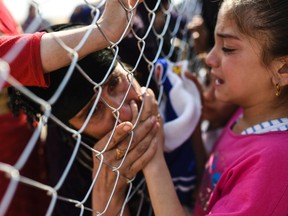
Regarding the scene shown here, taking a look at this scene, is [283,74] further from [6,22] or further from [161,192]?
[6,22]

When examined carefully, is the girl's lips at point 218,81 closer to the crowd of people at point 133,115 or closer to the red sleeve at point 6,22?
the crowd of people at point 133,115

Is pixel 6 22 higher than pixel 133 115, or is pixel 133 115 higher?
pixel 6 22

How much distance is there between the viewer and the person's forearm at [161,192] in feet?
3.53

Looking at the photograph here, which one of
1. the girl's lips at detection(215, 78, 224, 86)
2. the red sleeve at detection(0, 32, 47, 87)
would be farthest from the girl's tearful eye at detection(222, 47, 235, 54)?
the red sleeve at detection(0, 32, 47, 87)

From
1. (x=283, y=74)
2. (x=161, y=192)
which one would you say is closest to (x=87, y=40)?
(x=161, y=192)

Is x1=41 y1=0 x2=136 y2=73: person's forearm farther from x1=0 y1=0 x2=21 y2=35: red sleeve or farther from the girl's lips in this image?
the girl's lips

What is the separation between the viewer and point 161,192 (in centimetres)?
109

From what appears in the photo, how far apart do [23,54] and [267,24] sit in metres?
0.70

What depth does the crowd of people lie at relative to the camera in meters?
0.92

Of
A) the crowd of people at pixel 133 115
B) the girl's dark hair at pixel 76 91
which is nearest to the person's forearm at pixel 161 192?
the crowd of people at pixel 133 115

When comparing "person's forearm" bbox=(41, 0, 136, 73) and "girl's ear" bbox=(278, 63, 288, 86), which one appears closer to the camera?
"person's forearm" bbox=(41, 0, 136, 73)

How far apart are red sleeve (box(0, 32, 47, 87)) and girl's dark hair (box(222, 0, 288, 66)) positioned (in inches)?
24.2

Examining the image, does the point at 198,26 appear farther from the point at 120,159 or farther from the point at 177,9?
the point at 120,159

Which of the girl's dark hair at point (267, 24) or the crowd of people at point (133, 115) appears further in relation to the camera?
the girl's dark hair at point (267, 24)
